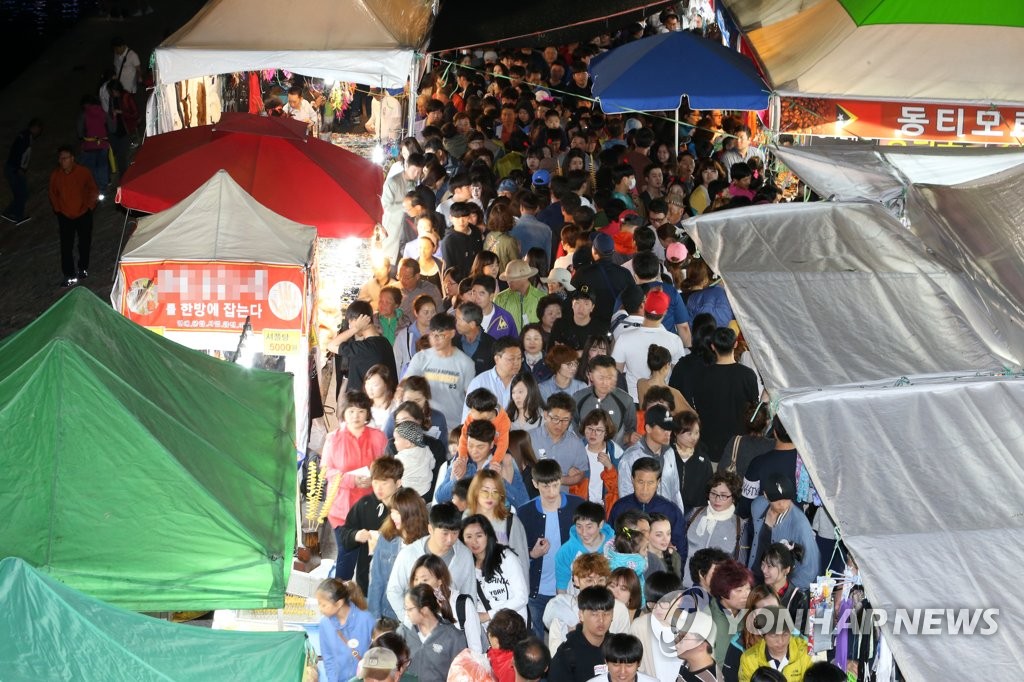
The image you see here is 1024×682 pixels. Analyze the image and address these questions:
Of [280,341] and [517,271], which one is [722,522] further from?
[517,271]

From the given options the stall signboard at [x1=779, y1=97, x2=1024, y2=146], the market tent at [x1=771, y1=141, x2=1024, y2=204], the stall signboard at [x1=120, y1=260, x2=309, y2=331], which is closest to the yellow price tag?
the stall signboard at [x1=120, y1=260, x2=309, y2=331]

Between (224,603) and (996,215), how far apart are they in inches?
233

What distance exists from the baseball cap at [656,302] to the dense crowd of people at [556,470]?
0.07ft

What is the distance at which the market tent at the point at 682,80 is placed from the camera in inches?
673

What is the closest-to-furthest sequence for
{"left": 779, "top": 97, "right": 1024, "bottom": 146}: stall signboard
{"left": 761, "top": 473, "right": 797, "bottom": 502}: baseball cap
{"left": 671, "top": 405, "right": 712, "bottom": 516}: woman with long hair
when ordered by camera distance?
{"left": 761, "top": 473, "right": 797, "bottom": 502}: baseball cap → {"left": 671, "top": 405, "right": 712, "bottom": 516}: woman with long hair → {"left": 779, "top": 97, "right": 1024, "bottom": 146}: stall signboard

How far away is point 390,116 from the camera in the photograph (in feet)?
61.8

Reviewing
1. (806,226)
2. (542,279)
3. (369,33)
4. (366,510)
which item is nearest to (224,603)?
(366,510)

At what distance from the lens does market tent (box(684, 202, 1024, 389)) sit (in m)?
8.37

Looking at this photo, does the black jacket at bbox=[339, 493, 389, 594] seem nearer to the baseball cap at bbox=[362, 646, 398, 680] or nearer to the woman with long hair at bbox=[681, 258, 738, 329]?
the baseball cap at bbox=[362, 646, 398, 680]

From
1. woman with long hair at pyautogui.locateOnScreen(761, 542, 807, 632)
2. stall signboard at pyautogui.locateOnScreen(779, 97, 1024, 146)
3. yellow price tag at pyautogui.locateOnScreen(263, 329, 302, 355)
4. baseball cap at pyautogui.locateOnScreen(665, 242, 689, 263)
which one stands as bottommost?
woman with long hair at pyautogui.locateOnScreen(761, 542, 807, 632)

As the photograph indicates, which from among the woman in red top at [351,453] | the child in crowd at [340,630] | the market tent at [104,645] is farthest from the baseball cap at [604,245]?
the market tent at [104,645]

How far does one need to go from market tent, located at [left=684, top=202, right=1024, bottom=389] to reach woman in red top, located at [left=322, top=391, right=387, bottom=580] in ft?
8.46

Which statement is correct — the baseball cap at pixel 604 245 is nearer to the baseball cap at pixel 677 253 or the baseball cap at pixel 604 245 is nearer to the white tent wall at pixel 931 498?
the baseball cap at pixel 677 253

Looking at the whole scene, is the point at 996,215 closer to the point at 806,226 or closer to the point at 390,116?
the point at 806,226
